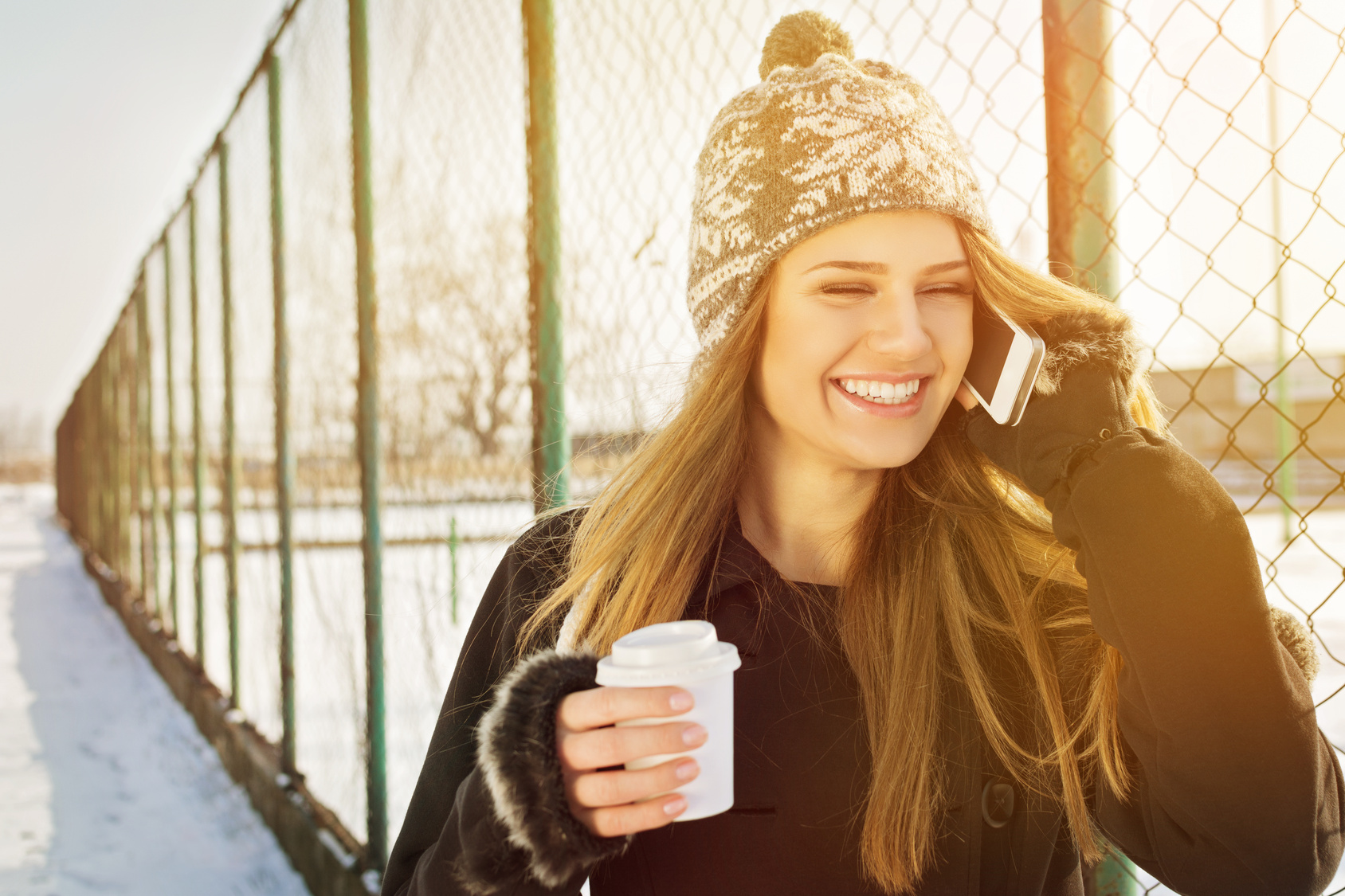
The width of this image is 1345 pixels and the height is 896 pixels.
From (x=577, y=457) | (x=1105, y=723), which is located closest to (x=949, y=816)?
(x=1105, y=723)

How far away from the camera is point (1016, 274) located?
1440 millimetres

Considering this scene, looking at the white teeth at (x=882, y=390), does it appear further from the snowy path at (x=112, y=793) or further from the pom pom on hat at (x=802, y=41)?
the snowy path at (x=112, y=793)

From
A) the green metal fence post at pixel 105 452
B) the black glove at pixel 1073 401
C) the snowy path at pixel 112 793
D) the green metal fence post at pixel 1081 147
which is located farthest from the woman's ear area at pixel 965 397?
the green metal fence post at pixel 105 452

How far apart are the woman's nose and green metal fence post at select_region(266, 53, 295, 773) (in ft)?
10.7

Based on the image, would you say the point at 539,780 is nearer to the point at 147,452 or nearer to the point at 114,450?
the point at 147,452

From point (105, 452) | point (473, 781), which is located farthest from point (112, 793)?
point (105, 452)

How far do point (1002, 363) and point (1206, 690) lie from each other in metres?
0.57

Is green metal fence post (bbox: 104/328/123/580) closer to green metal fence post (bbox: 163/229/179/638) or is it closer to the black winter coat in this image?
green metal fence post (bbox: 163/229/179/638)

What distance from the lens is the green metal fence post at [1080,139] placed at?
1339mm

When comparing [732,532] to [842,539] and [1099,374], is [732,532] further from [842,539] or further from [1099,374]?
[1099,374]

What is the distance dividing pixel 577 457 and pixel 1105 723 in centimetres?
126

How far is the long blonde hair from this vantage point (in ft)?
4.15

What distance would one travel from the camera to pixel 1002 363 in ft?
4.70

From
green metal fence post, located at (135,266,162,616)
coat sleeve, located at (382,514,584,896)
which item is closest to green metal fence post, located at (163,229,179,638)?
green metal fence post, located at (135,266,162,616)
